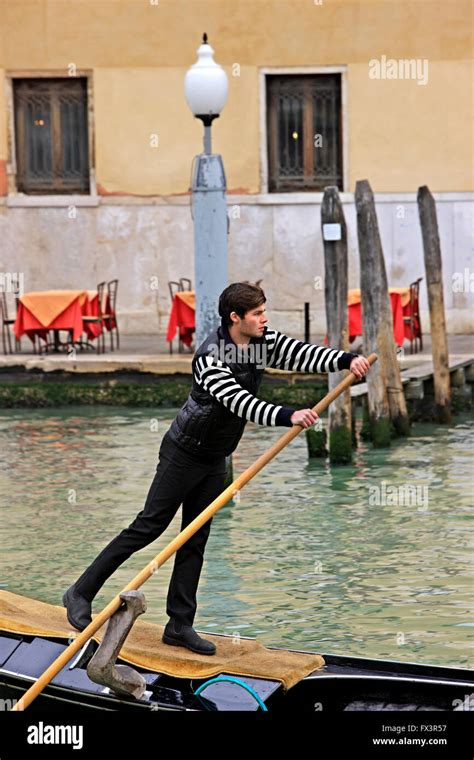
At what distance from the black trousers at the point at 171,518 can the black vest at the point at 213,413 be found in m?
0.05

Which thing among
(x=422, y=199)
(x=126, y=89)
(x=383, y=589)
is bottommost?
(x=383, y=589)

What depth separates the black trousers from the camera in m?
6.59

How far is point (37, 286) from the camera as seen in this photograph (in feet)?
64.6

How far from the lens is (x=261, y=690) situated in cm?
625

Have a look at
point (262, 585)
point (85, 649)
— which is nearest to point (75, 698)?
point (85, 649)

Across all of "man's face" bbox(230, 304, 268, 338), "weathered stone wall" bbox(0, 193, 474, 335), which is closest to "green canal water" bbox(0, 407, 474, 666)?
"man's face" bbox(230, 304, 268, 338)

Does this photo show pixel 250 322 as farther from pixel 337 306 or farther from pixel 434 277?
pixel 434 277

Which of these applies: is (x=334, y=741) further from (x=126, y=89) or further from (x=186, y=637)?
(x=126, y=89)

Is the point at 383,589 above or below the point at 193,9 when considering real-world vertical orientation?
below

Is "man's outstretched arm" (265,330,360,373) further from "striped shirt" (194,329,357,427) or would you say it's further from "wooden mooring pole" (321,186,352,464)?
"wooden mooring pole" (321,186,352,464)

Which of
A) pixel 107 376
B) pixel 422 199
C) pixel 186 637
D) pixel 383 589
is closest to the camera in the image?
pixel 186 637

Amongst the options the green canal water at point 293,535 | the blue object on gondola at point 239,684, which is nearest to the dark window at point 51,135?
the green canal water at point 293,535

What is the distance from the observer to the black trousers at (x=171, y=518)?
21.6ft

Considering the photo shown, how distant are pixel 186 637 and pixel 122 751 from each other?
0.86 m
